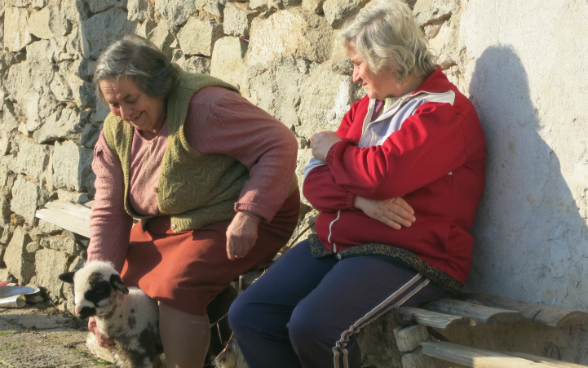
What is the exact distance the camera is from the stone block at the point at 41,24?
16.4 feet

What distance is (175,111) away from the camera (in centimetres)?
281

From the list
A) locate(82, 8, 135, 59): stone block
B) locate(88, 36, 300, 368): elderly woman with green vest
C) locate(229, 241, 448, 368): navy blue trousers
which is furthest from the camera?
locate(82, 8, 135, 59): stone block

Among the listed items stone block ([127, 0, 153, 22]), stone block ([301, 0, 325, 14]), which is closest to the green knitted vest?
stone block ([301, 0, 325, 14])

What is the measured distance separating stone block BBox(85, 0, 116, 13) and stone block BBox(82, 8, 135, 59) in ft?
0.11

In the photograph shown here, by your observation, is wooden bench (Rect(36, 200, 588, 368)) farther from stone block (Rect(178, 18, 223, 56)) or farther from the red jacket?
stone block (Rect(178, 18, 223, 56))

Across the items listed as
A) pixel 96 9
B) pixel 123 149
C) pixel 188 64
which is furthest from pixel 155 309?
pixel 96 9

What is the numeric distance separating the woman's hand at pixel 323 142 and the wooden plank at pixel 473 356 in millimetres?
780

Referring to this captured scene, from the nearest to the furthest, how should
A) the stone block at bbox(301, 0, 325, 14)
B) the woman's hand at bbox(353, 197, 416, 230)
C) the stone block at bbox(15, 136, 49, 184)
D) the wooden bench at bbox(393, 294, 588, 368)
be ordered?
1. the wooden bench at bbox(393, 294, 588, 368)
2. the woman's hand at bbox(353, 197, 416, 230)
3. the stone block at bbox(301, 0, 325, 14)
4. the stone block at bbox(15, 136, 49, 184)

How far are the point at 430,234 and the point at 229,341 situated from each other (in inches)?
40.3

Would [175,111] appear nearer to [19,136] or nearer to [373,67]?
[373,67]

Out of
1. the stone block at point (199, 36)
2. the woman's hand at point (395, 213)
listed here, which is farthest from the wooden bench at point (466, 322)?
the stone block at point (199, 36)

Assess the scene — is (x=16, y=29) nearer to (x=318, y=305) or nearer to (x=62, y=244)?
(x=62, y=244)

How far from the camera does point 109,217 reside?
120 inches

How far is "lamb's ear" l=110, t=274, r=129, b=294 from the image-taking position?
8.78ft
